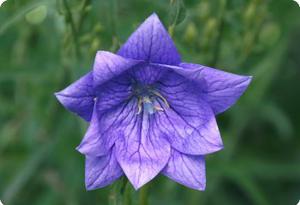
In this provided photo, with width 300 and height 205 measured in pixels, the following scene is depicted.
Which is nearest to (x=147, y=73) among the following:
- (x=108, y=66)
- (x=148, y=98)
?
(x=148, y=98)

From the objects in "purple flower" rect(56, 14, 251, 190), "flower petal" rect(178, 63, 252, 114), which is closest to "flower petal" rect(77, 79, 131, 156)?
"purple flower" rect(56, 14, 251, 190)

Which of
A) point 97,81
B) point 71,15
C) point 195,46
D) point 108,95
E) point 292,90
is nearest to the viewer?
point 97,81

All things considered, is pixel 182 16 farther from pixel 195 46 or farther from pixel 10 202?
pixel 10 202

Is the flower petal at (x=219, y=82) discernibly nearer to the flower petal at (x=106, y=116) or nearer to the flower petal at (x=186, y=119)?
the flower petal at (x=186, y=119)

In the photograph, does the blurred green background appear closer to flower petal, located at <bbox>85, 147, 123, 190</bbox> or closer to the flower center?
the flower center

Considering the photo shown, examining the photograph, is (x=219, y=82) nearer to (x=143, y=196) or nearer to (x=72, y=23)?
(x=143, y=196)

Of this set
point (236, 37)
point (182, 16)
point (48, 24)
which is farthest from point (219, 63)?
point (182, 16)

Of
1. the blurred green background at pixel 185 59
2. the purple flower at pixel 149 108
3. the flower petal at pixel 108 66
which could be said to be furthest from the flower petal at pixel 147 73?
the blurred green background at pixel 185 59
